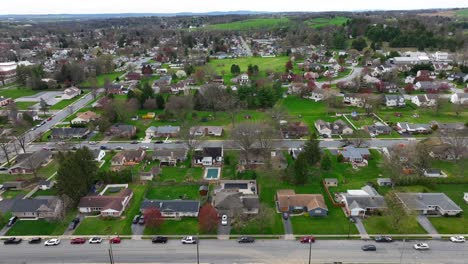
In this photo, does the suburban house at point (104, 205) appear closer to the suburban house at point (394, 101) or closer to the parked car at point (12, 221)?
the parked car at point (12, 221)

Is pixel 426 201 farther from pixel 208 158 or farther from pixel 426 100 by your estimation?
pixel 426 100

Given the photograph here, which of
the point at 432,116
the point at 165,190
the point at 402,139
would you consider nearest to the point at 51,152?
the point at 165,190

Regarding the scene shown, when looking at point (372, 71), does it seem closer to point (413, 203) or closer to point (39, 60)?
point (413, 203)

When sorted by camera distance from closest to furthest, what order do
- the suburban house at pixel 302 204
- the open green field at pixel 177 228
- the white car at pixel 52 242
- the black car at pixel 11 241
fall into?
the white car at pixel 52 242, the black car at pixel 11 241, the open green field at pixel 177 228, the suburban house at pixel 302 204

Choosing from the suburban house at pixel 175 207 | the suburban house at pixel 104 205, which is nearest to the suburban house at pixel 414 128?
the suburban house at pixel 175 207

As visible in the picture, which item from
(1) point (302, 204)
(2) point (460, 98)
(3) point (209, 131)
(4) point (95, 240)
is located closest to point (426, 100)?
(2) point (460, 98)

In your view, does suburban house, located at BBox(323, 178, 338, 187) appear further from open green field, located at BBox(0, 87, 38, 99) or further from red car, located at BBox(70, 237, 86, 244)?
open green field, located at BBox(0, 87, 38, 99)

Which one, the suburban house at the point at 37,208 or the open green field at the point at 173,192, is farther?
the open green field at the point at 173,192
